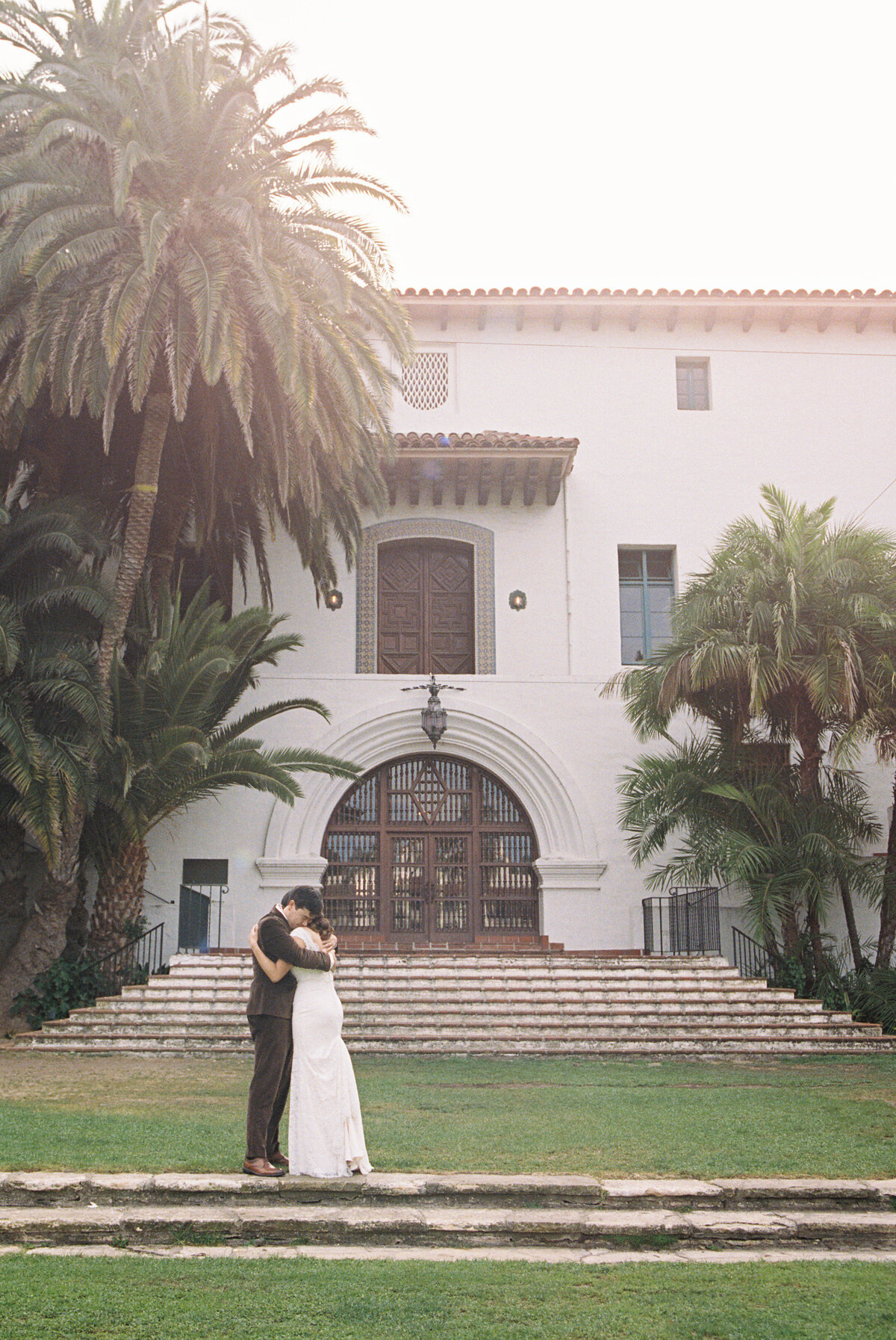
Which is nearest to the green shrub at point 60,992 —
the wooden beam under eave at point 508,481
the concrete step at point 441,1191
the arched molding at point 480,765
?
the arched molding at point 480,765

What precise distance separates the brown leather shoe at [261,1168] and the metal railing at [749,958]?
37.3 feet

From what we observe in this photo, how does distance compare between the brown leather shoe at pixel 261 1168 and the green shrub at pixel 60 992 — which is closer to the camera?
the brown leather shoe at pixel 261 1168

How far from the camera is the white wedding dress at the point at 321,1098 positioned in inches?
249

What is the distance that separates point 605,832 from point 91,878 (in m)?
7.90

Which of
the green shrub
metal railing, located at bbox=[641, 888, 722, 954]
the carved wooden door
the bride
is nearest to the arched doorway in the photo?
the carved wooden door

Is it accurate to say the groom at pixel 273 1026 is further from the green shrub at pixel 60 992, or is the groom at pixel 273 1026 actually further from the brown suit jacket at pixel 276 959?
the green shrub at pixel 60 992

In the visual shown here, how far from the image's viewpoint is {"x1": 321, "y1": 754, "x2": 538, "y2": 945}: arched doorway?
1902 cm

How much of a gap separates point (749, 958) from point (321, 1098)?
40.7 ft

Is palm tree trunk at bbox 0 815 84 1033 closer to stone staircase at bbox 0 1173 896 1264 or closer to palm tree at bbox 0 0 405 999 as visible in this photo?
palm tree at bbox 0 0 405 999

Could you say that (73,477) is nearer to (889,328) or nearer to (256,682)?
(256,682)

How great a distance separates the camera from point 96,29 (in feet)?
50.5

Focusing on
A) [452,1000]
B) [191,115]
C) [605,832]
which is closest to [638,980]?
[452,1000]

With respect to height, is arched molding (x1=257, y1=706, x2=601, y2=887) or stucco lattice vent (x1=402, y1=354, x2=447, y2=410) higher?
stucco lattice vent (x1=402, y1=354, x2=447, y2=410)

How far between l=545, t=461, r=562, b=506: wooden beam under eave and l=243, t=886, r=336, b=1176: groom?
46.3 ft
